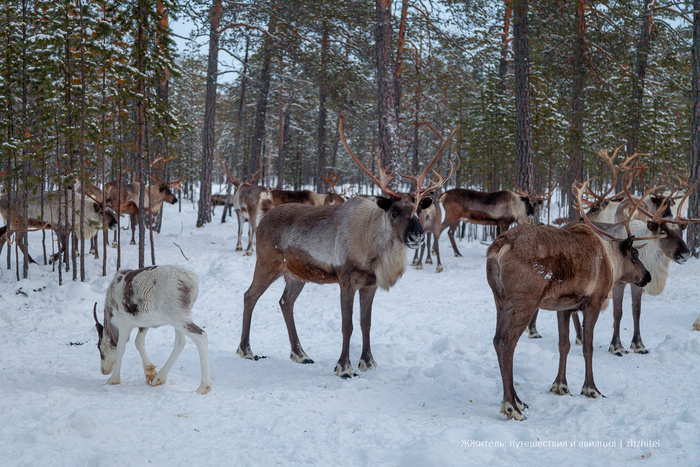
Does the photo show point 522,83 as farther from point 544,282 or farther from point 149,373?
point 149,373

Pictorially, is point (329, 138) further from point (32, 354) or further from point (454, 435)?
point (454, 435)

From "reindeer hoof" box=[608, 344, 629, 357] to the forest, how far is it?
112 inches

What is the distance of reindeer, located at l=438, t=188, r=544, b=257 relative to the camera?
13.4 metres

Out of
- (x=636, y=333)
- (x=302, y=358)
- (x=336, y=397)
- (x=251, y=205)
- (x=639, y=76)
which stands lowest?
(x=302, y=358)

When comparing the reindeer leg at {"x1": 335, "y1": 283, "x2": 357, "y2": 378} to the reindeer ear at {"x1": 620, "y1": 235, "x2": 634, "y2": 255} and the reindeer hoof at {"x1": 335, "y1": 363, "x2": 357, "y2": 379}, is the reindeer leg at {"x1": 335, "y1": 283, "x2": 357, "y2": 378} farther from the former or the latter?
the reindeer ear at {"x1": 620, "y1": 235, "x2": 634, "y2": 255}

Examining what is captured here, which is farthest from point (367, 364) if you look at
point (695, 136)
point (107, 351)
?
point (695, 136)

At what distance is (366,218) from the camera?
18.4 ft

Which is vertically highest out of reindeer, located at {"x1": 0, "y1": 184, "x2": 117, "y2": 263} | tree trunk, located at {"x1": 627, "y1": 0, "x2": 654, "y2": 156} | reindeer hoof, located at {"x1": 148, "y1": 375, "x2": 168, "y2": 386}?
tree trunk, located at {"x1": 627, "y1": 0, "x2": 654, "y2": 156}

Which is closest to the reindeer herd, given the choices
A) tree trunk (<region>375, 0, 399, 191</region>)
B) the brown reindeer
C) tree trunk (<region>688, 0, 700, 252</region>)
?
tree trunk (<region>688, 0, 700, 252</region>)

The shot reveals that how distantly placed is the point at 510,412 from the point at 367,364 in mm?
1808

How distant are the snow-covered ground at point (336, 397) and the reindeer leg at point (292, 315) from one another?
0.50 ft

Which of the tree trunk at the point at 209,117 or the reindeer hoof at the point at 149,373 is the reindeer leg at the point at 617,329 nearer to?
the reindeer hoof at the point at 149,373

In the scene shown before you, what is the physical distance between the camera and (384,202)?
5.32 metres

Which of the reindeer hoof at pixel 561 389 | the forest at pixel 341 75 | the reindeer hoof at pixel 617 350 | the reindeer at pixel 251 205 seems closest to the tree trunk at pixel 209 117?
the forest at pixel 341 75
